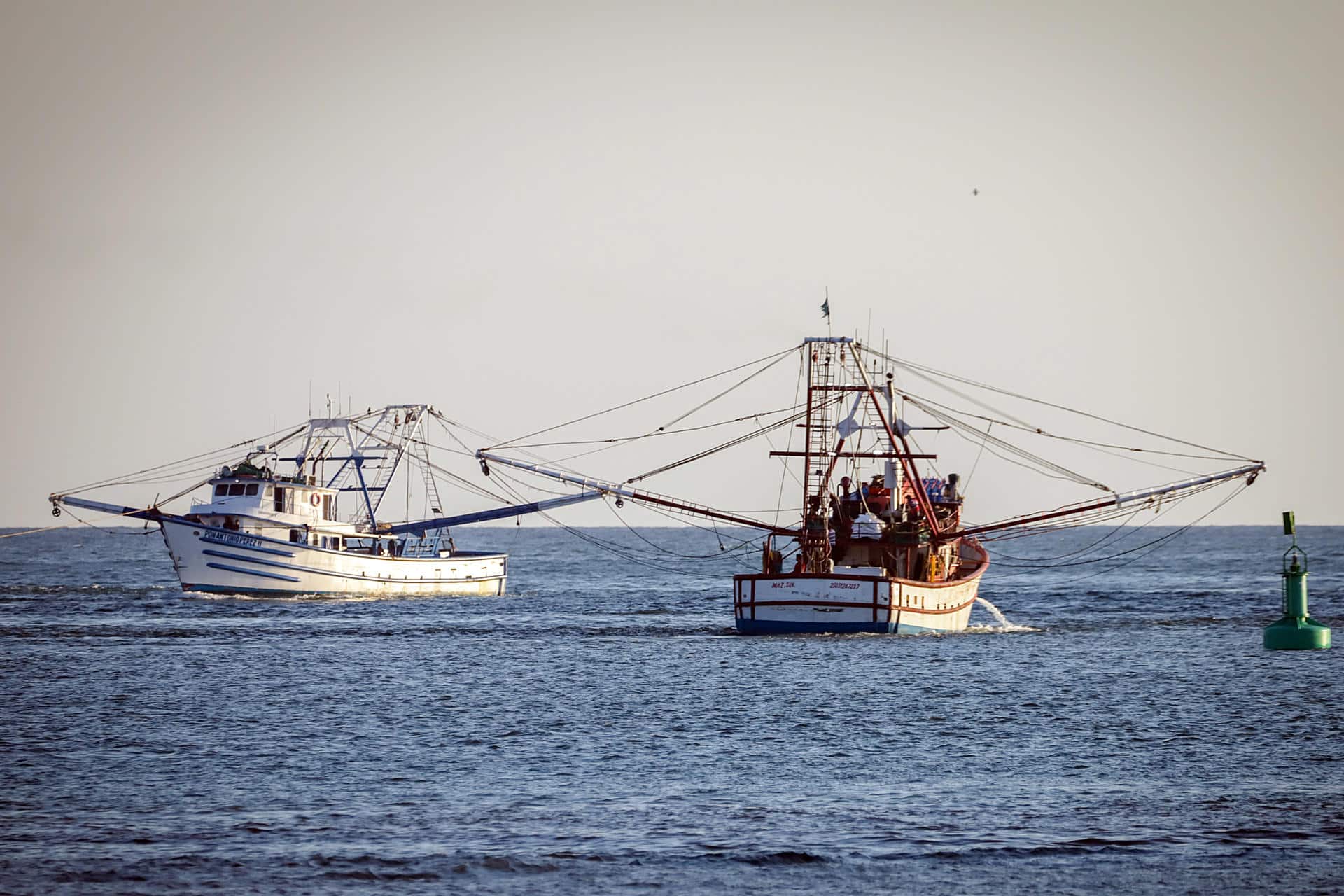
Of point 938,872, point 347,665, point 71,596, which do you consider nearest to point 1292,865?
point 938,872

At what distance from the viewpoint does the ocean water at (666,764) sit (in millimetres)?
23203

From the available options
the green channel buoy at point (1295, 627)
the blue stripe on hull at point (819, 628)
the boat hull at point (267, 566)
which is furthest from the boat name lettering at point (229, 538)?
the green channel buoy at point (1295, 627)

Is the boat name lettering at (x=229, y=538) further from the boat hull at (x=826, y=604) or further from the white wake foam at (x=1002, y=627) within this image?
the white wake foam at (x=1002, y=627)

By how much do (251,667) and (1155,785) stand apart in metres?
32.4

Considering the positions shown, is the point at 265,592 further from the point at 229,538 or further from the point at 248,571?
the point at 229,538

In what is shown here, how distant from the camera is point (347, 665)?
53.4 metres

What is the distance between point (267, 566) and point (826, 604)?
40.2 meters

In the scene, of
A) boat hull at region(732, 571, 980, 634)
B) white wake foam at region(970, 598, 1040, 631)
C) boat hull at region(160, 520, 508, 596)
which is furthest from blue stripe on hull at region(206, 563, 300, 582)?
white wake foam at region(970, 598, 1040, 631)

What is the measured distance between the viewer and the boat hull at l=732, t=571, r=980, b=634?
60969 millimetres

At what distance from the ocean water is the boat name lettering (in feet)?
66.7

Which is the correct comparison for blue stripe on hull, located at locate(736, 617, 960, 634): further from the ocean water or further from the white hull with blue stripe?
the ocean water

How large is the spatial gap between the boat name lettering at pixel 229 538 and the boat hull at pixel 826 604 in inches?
1382

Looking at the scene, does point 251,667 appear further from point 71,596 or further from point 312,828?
Answer: point 71,596

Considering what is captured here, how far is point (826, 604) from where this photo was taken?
201 ft
